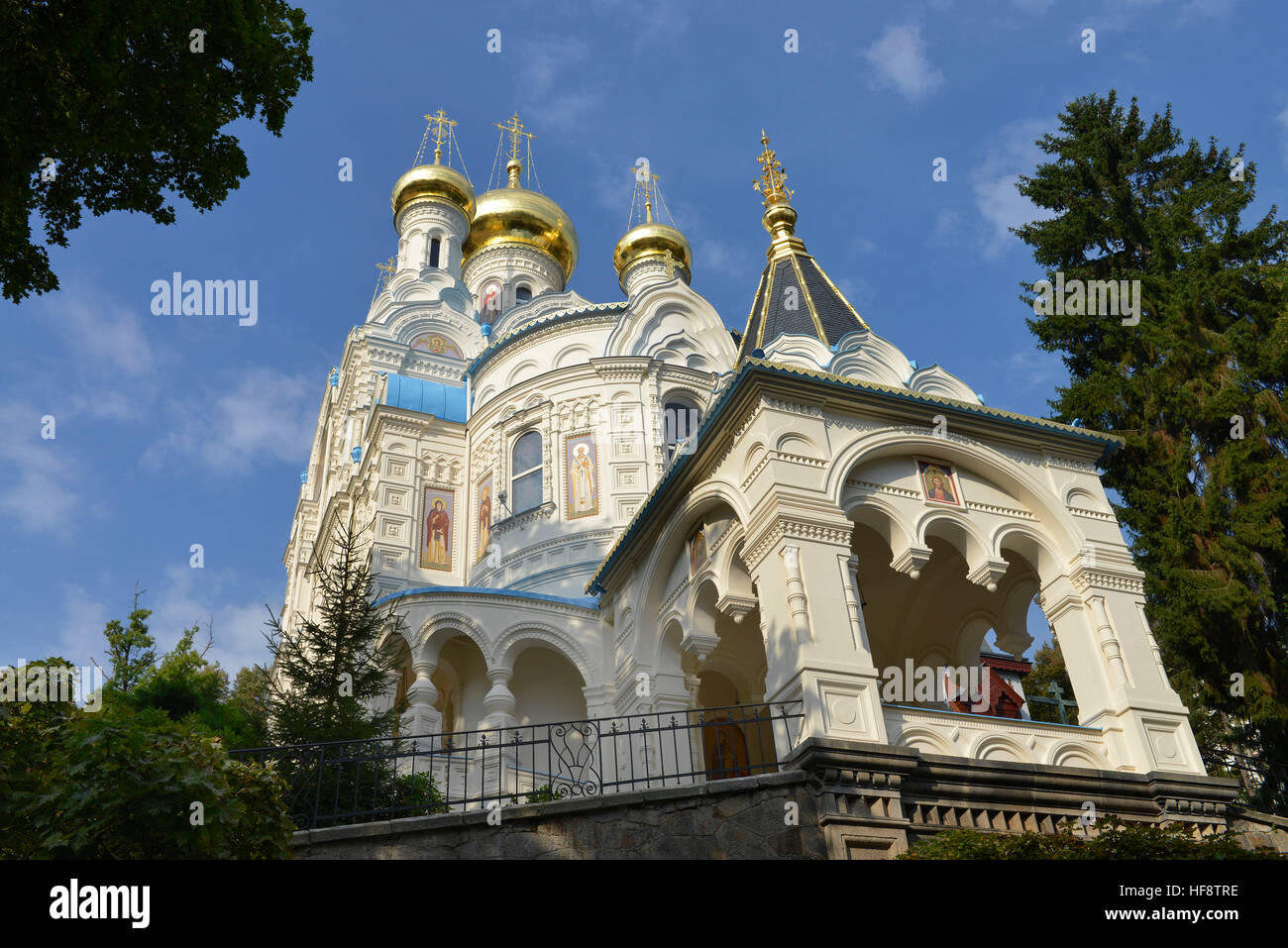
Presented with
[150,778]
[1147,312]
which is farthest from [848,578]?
[1147,312]

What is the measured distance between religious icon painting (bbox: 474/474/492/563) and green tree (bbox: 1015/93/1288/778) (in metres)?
11.6

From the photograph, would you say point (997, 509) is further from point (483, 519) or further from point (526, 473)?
point (483, 519)

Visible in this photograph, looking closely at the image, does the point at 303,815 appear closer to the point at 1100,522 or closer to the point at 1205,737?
the point at 1100,522

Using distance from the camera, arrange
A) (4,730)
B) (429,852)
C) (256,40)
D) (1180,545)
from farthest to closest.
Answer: (1180,545), (429,852), (256,40), (4,730)

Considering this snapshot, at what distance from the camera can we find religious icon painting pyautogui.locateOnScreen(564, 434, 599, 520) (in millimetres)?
20734

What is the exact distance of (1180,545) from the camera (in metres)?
15.0

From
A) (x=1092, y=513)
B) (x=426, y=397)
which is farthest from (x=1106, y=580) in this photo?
(x=426, y=397)

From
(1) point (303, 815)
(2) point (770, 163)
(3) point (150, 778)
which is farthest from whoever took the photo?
(2) point (770, 163)

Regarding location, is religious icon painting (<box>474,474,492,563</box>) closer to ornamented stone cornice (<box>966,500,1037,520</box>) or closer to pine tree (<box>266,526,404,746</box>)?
pine tree (<box>266,526,404,746</box>)

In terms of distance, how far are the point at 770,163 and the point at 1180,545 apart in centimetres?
884

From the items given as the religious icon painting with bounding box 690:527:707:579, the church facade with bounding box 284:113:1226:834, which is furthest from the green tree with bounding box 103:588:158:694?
the religious icon painting with bounding box 690:527:707:579

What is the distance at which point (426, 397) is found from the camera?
25.3 m

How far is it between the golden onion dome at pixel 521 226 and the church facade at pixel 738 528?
6.80 meters

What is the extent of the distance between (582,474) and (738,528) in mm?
9089
